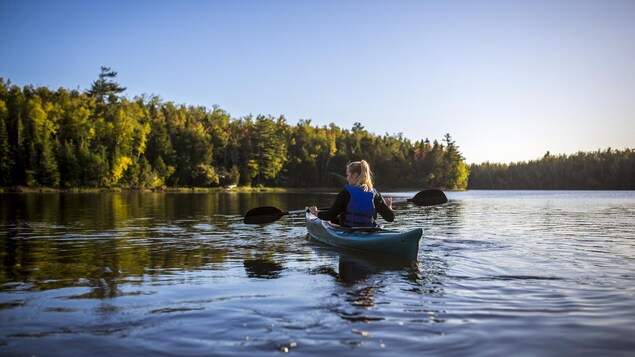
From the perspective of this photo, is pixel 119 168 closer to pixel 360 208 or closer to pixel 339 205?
pixel 339 205

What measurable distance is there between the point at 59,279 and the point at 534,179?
139110mm

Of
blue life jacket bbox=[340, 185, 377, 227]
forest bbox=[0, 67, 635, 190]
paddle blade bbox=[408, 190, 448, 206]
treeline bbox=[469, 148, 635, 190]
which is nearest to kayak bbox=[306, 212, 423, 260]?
blue life jacket bbox=[340, 185, 377, 227]

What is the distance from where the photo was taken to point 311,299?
6.10m

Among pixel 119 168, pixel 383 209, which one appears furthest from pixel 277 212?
pixel 119 168

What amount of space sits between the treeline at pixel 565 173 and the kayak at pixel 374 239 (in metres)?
125

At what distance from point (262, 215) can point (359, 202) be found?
324 centimetres

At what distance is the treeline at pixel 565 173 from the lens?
116125 mm

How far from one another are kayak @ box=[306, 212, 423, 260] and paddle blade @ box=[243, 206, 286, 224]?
3.93 ft

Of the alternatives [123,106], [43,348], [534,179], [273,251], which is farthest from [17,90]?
[534,179]

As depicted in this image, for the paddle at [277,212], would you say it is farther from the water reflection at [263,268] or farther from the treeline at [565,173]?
the treeline at [565,173]

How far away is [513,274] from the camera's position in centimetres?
775

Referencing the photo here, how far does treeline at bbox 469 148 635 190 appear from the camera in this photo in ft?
381

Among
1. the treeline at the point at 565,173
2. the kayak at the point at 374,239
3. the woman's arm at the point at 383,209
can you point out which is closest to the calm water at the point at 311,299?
the kayak at the point at 374,239

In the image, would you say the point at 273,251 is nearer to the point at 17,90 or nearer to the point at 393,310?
the point at 393,310
